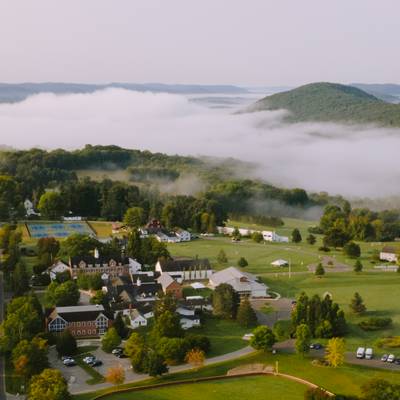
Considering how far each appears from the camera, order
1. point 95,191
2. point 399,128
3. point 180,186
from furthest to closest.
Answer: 1. point 399,128
2. point 180,186
3. point 95,191

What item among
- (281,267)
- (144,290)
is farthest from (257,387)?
(281,267)

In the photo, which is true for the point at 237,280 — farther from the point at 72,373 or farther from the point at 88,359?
the point at 72,373

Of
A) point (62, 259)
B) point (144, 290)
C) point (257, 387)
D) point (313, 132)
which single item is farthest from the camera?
point (313, 132)

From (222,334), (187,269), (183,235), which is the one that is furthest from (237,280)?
(183,235)

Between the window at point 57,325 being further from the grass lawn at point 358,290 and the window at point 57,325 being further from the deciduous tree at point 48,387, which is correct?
the grass lawn at point 358,290

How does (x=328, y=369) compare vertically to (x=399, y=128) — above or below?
below

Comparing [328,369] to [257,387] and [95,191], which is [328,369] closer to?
[257,387]

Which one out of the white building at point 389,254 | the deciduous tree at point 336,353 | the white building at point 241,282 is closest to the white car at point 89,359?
the deciduous tree at point 336,353
